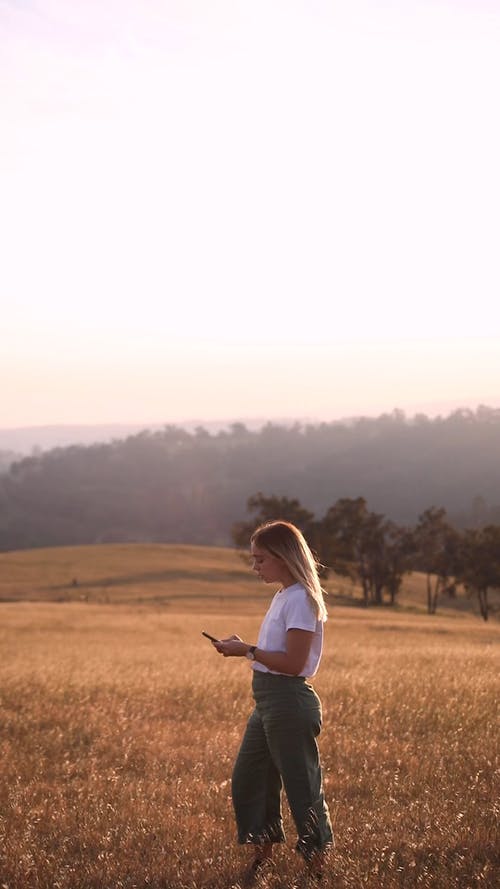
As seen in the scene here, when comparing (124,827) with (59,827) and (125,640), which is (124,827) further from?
(125,640)

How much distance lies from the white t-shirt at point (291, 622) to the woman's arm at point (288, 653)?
5cm

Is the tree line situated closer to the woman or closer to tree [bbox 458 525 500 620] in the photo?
tree [bbox 458 525 500 620]

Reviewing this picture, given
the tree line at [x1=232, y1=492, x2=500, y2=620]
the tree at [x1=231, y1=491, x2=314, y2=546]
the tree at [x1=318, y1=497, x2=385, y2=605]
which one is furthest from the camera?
the tree at [x1=318, y1=497, x2=385, y2=605]

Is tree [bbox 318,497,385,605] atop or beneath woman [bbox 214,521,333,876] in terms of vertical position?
beneath

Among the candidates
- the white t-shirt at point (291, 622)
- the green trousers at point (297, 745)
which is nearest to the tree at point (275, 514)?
the green trousers at point (297, 745)

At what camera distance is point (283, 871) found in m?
6.23

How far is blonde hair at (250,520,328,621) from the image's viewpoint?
602 cm

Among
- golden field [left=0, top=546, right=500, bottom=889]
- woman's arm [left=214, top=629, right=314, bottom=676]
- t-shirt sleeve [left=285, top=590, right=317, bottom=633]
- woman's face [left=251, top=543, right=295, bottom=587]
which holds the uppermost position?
woman's face [left=251, top=543, right=295, bottom=587]

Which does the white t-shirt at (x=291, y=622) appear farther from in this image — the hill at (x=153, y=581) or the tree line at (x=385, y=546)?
the tree line at (x=385, y=546)

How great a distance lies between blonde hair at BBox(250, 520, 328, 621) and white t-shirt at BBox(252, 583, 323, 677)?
0.05m

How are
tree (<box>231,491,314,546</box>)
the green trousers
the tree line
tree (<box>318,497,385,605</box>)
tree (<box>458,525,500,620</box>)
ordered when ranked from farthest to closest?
tree (<box>318,497,385,605</box>) < the tree line < tree (<box>231,491,314,546</box>) < tree (<box>458,525,500,620</box>) < the green trousers

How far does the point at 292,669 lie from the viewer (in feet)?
19.7

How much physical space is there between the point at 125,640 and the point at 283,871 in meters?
28.3

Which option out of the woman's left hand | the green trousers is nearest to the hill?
the green trousers
